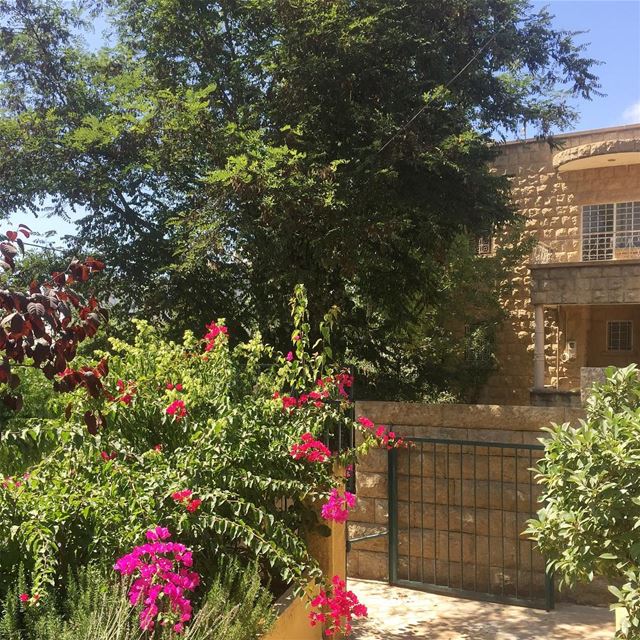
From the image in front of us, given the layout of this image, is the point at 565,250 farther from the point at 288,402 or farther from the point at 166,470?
the point at 166,470

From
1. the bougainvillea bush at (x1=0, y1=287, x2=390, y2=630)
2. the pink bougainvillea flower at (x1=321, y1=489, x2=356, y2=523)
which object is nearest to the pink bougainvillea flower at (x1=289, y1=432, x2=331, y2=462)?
the bougainvillea bush at (x1=0, y1=287, x2=390, y2=630)

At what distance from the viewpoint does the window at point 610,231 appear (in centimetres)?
1578

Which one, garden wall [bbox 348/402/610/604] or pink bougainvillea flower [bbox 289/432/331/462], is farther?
garden wall [bbox 348/402/610/604]

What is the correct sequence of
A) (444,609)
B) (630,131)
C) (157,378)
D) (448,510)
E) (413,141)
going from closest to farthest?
1. (157,378)
2. (444,609)
3. (448,510)
4. (413,141)
5. (630,131)

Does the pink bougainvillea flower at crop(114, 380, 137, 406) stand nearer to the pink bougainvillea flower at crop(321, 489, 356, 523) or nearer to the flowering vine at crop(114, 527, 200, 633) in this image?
the flowering vine at crop(114, 527, 200, 633)

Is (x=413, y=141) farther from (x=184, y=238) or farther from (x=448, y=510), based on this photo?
(x=448, y=510)

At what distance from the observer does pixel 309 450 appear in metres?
3.70

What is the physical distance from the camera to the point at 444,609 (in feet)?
18.7

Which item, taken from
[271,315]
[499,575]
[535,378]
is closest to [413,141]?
[271,315]

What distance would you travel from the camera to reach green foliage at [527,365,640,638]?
311 cm

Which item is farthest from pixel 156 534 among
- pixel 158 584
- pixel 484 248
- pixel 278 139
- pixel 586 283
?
pixel 484 248

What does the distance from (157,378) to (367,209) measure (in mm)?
5198

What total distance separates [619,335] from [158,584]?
16694 millimetres

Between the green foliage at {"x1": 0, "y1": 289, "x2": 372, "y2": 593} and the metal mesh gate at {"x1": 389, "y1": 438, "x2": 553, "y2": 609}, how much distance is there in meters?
2.34
